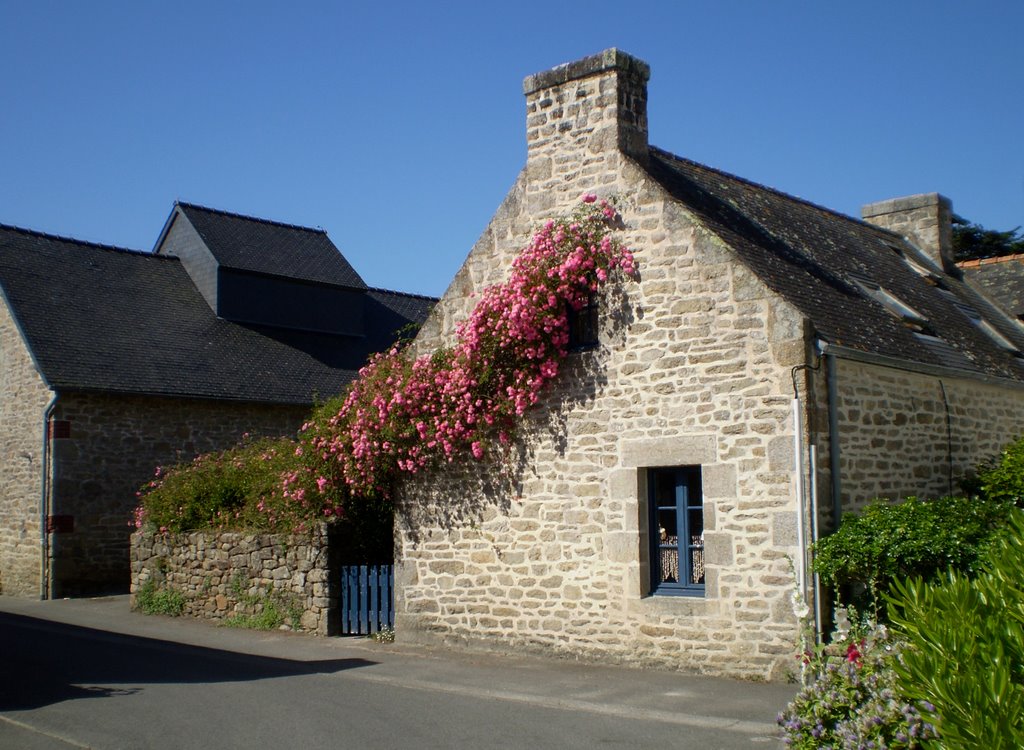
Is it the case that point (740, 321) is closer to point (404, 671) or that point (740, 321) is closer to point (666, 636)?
point (666, 636)

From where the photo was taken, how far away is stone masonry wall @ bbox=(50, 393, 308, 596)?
1895 centimetres

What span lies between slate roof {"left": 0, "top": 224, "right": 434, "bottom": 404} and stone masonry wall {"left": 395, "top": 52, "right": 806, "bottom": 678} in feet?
28.8

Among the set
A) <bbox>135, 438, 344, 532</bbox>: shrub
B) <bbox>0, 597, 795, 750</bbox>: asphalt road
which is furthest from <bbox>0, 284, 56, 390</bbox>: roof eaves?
<bbox>0, 597, 795, 750</bbox>: asphalt road

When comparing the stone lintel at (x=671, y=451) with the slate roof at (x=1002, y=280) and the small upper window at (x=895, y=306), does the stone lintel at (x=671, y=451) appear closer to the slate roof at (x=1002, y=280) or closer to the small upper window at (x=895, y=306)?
the small upper window at (x=895, y=306)

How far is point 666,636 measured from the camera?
10.7 meters

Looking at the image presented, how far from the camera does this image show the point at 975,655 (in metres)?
3.90

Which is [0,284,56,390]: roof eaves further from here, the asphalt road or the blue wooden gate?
the blue wooden gate

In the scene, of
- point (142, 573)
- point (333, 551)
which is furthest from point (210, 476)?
point (333, 551)

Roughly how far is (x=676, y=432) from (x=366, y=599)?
16.1 feet

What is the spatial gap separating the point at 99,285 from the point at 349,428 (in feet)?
36.3

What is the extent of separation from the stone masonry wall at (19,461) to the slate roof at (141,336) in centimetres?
59

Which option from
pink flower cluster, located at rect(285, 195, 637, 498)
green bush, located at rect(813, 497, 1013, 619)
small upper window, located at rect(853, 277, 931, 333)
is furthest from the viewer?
small upper window, located at rect(853, 277, 931, 333)

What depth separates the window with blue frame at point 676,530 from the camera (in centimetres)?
1079

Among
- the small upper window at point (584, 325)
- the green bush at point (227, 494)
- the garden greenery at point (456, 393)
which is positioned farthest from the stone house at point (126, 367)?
the small upper window at point (584, 325)
